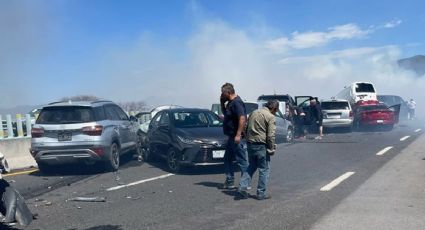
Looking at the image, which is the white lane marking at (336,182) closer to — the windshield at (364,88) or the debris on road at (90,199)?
the debris on road at (90,199)

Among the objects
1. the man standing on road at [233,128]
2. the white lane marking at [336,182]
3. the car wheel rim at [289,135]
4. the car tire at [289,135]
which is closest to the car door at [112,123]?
the man standing on road at [233,128]

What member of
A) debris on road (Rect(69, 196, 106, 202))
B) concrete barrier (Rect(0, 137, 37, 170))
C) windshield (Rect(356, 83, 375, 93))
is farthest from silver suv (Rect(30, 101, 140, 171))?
windshield (Rect(356, 83, 375, 93))

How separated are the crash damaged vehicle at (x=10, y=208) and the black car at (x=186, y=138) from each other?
469cm

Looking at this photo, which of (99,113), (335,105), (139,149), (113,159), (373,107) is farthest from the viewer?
(373,107)

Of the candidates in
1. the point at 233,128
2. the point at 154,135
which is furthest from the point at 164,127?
the point at 233,128

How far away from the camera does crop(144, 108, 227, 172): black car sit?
378 inches

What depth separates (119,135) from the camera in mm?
11180

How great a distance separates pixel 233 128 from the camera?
306 inches

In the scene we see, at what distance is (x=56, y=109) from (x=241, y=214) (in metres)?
5.94

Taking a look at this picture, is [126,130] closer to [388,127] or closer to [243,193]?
[243,193]

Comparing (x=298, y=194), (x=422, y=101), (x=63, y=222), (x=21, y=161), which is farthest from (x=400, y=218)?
(x=422, y=101)

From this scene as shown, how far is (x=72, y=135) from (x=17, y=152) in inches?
135

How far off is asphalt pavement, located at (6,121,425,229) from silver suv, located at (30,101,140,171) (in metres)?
0.47

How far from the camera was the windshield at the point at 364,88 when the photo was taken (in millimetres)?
28188
